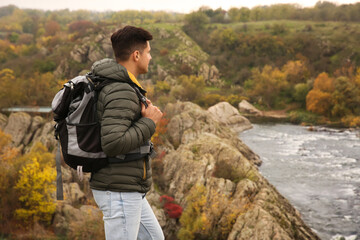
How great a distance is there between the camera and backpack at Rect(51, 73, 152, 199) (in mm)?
2635

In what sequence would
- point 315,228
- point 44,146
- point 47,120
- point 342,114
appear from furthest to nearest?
point 342,114
point 47,120
point 44,146
point 315,228

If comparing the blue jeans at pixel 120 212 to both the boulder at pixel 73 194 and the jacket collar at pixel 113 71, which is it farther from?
the boulder at pixel 73 194

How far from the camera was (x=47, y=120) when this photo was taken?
30031mm

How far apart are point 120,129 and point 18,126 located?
31056 mm

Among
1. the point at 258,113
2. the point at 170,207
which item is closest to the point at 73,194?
the point at 170,207

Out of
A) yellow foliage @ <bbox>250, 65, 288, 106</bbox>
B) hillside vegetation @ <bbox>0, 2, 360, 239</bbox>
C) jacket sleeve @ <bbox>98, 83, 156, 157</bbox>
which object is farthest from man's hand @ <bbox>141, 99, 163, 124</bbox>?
yellow foliage @ <bbox>250, 65, 288, 106</bbox>

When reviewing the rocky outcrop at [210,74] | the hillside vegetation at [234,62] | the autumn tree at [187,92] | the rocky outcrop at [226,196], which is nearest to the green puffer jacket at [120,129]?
the rocky outcrop at [226,196]

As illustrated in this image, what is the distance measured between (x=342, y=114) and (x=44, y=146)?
37.4 m

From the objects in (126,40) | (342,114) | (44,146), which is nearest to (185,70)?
(342,114)

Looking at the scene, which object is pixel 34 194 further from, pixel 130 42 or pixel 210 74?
pixel 210 74

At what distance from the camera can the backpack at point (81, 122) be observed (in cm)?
263

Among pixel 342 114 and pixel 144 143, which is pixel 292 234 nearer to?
pixel 144 143

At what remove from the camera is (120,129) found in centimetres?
258

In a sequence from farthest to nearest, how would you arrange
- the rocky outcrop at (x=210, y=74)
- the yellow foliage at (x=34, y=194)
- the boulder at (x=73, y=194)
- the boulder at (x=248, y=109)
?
the rocky outcrop at (x=210, y=74)
the boulder at (x=248, y=109)
the boulder at (x=73, y=194)
the yellow foliage at (x=34, y=194)
